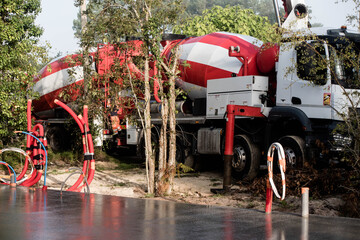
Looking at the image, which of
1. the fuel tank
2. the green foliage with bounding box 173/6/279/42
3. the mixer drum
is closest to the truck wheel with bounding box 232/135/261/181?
the mixer drum

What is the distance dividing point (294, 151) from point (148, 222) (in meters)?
6.38

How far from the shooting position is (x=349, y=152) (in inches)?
Result: 465

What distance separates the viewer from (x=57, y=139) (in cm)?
2214

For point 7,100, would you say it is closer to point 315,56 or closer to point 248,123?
point 248,123

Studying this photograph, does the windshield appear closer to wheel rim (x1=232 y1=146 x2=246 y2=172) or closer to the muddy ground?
the muddy ground

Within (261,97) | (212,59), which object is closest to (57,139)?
(212,59)

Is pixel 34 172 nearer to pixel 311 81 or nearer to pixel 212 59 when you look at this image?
pixel 212 59

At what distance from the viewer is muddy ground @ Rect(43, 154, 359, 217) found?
11.2m

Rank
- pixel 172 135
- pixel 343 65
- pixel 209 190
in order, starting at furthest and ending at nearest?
pixel 209 190 < pixel 172 135 < pixel 343 65

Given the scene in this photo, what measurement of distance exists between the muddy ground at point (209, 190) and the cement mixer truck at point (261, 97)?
806mm

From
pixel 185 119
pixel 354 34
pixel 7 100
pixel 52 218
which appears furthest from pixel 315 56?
pixel 7 100

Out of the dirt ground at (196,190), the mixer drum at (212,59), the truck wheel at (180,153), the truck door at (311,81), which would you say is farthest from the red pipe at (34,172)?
the truck door at (311,81)

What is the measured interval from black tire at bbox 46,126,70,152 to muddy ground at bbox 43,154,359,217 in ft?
11.1

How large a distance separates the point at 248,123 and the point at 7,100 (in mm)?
6903
